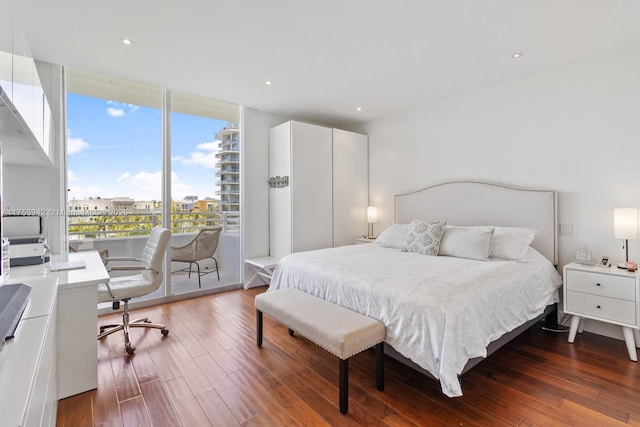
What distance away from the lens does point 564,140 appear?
10.2 feet

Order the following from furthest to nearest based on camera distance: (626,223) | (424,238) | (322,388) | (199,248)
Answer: (199,248) → (424,238) → (626,223) → (322,388)

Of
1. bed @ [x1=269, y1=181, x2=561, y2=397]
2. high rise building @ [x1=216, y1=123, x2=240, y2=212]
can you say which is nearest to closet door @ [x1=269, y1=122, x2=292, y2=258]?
high rise building @ [x1=216, y1=123, x2=240, y2=212]

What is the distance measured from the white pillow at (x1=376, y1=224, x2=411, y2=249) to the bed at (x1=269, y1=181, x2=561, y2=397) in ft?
0.04

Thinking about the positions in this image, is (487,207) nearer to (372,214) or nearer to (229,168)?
(372,214)

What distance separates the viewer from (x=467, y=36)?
8.31ft

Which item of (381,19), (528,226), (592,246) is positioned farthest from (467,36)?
(592,246)

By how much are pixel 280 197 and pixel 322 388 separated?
2.88 meters

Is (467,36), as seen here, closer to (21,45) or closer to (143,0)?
(143,0)

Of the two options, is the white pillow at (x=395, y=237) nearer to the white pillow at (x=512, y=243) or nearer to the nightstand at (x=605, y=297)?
the white pillow at (x=512, y=243)

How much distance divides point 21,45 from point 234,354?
2485mm

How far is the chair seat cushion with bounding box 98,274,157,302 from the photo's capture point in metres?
2.58

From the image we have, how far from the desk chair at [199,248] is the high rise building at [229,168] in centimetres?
37

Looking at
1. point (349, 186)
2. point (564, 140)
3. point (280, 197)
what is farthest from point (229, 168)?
point (564, 140)

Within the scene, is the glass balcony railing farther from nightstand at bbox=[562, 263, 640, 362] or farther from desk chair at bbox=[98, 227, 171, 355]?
nightstand at bbox=[562, 263, 640, 362]
